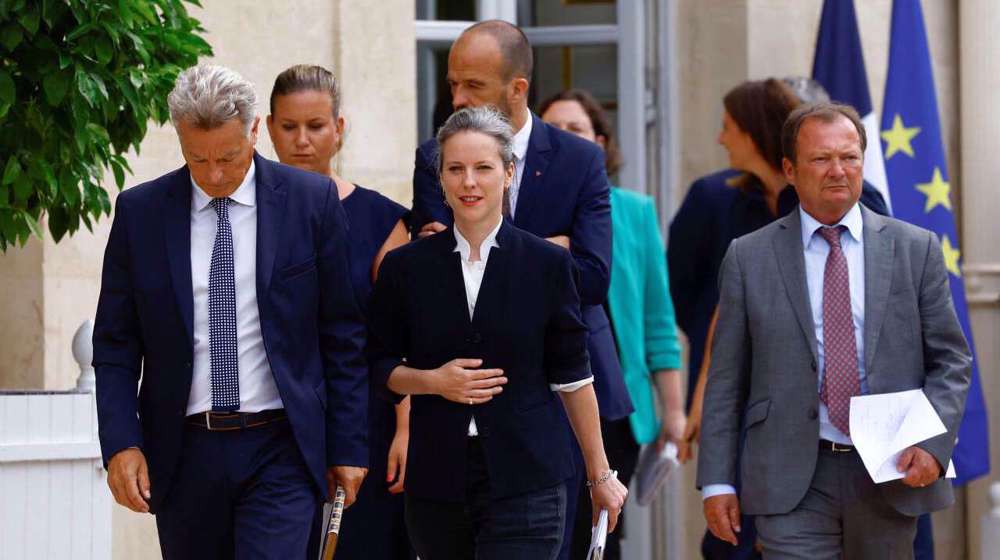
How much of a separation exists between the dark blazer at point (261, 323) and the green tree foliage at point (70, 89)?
571mm

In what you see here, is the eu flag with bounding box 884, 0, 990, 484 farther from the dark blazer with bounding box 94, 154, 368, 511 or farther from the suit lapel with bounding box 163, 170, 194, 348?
the suit lapel with bounding box 163, 170, 194, 348

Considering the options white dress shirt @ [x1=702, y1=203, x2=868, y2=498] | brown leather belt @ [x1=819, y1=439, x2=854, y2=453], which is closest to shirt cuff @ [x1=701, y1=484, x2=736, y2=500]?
white dress shirt @ [x1=702, y1=203, x2=868, y2=498]

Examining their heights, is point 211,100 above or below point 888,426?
above

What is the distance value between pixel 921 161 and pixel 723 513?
161 inches

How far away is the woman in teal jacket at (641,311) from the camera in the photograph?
255 inches

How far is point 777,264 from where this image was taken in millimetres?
5066

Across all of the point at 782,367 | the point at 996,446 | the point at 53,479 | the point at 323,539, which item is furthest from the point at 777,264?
the point at 996,446

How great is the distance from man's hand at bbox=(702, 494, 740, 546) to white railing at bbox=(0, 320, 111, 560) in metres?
1.81

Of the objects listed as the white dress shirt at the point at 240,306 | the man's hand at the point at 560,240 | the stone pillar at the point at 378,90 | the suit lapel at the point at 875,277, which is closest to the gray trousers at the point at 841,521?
the suit lapel at the point at 875,277

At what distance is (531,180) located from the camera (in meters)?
5.11

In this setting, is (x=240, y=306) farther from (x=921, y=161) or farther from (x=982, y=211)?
(x=982, y=211)

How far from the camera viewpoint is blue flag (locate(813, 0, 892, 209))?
28.5 ft

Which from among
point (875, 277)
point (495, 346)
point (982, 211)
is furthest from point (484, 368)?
point (982, 211)

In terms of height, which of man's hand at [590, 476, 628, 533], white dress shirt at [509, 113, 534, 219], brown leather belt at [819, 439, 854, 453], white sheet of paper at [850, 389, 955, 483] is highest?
white dress shirt at [509, 113, 534, 219]
